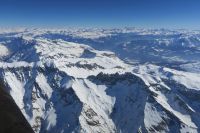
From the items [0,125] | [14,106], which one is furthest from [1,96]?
[0,125]

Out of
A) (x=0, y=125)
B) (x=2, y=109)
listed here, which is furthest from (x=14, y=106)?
(x=0, y=125)

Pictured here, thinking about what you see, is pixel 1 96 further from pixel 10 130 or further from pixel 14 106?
pixel 10 130

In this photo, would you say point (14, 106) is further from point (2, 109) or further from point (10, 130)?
point (10, 130)

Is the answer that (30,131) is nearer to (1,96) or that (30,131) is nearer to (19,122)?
(19,122)

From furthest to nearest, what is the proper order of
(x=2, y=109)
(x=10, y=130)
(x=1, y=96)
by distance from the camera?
1. (x=1, y=96)
2. (x=2, y=109)
3. (x=10, y=130)

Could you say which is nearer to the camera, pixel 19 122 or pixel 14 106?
pixel 19 122

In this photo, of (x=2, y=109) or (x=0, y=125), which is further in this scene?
(x=2, y=109)

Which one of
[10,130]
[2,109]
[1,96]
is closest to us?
[10,130]

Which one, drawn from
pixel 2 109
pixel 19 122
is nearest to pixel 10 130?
pixel 19 122
